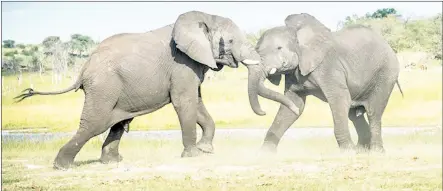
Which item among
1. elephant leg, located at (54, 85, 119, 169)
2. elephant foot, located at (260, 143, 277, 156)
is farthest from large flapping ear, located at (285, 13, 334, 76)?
elephant leg, located at (54, 85, 119, 169)

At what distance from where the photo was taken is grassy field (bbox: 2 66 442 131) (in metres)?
28.7

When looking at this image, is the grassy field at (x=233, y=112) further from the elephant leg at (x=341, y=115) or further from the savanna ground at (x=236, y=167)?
the elephant leg at (x=341, y=115)

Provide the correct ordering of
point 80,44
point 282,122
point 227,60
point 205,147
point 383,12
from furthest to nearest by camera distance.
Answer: point 383,12, point 80,44, point 282,122, point 205,147, point 227,60

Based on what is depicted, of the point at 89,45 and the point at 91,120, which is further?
the point at 89,45

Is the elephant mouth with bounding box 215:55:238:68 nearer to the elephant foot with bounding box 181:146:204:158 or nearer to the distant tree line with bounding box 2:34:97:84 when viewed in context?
the elephant foot with bounding box 181:146:204:158

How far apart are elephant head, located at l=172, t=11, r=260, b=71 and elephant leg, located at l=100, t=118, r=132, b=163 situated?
1.66 metres

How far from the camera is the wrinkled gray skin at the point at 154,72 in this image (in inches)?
547

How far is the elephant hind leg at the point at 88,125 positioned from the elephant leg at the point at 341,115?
12.3 ft

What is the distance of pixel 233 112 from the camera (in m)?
31.1

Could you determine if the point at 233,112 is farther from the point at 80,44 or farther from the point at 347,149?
the point at 80,44

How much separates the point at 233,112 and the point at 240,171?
1823cm

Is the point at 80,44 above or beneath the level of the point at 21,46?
above

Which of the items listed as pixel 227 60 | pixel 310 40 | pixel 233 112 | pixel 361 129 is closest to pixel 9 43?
pixel 233 112

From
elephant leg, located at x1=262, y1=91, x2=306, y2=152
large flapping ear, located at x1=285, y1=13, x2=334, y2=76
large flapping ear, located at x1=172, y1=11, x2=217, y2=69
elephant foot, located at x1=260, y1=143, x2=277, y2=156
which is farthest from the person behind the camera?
elephant leg, located at x1=262, y1=91, x2=306, y2=152
